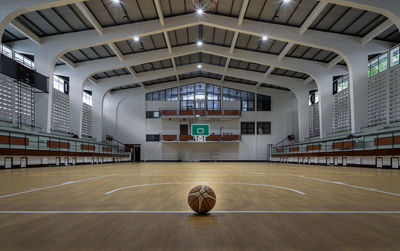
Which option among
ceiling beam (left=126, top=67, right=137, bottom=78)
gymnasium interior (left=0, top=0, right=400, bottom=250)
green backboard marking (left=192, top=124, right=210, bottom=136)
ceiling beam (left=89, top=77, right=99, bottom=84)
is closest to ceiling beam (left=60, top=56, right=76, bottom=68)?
gymnasium interior (left=0, top=0, right=400, bottom=250)

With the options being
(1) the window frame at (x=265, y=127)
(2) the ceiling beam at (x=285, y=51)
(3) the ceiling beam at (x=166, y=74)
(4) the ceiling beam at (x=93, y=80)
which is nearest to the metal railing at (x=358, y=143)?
(3) the ceiling beam at (x=166, y=74)

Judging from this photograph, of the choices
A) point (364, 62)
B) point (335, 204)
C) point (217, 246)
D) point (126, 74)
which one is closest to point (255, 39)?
point (364, 62)

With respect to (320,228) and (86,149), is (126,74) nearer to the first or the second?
(86,149)

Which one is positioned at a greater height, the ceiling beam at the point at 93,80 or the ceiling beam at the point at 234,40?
the ceiling beam at the point at 234,40

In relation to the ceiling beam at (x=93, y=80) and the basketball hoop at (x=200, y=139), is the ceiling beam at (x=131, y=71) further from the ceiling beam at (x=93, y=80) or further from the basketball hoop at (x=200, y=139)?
the basketball hoop at (x=200, y=139)

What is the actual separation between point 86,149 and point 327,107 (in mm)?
19426

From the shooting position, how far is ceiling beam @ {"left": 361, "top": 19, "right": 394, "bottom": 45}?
13.6 metres

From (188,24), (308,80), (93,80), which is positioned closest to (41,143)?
(188,24)

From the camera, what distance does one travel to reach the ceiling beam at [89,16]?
13192 millimetres

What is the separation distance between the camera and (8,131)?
10977 millimetres

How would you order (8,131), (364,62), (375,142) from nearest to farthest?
(8,131), (375,142), (364,62)

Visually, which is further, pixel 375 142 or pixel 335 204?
pixel 375 142

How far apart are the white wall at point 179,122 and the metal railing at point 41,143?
379 inches

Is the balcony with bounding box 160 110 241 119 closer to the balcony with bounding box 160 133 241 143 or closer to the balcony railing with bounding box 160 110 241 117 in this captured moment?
the balcony railing with bounding box 160 110 241 117
